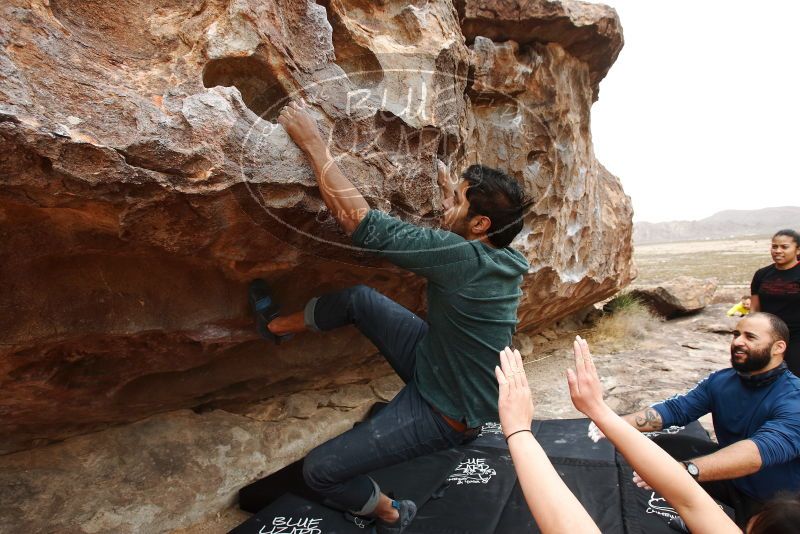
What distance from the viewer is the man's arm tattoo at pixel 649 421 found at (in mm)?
2735

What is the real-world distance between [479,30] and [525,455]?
3.63 meters

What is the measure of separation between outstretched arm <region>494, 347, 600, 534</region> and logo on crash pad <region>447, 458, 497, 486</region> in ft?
6.50

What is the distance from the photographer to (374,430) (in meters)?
2.13

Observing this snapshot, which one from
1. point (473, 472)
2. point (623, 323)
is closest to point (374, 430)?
point (473, 472)

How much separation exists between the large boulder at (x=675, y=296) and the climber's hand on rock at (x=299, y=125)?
26.7 ft

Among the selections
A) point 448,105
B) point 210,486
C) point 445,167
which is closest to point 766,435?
point 445,167

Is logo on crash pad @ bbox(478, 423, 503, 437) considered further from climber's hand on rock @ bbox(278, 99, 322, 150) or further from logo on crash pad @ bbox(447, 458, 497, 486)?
climber's hand on rock @ bbox(278, 99, 322, 150)

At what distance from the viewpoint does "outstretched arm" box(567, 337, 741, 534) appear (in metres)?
1.28

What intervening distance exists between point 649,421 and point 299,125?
2.48m

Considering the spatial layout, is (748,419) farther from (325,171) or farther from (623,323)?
(623,323)

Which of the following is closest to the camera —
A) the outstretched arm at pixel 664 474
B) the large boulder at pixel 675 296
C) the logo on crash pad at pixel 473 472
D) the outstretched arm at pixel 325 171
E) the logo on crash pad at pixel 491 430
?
the outstretched arm at pixel 664 474

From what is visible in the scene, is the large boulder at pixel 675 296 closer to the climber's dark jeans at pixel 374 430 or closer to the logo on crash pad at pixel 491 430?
the logo on crash pad at pixel 491 430

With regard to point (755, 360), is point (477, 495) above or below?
below

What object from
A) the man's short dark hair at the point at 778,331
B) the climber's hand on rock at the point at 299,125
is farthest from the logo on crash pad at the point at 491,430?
the climber's hand on rock at the point at 299,125
